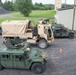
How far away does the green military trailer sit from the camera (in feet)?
34.3

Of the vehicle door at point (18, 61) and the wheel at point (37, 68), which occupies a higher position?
the vehicle door at point (18, 61)

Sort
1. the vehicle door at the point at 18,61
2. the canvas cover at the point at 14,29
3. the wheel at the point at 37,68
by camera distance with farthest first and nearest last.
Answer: the canvas cover at the point at 14,29 < the wheel at the point at 37,68 < the vehicle door at the point at 18,61

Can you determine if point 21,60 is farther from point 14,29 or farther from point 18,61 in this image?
point 14,29

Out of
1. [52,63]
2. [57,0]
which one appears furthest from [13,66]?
[57,0]

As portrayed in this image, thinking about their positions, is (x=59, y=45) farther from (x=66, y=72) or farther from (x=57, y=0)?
(x=57, y=0)

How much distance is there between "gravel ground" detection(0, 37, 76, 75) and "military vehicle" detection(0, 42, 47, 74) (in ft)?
1.26

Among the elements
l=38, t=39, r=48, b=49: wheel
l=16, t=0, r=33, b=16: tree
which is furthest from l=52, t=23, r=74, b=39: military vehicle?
l=16, t=0, r=33, b=16: tree

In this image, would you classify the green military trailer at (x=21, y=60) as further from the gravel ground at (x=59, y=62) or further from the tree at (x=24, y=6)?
the tree at (x=24, y=6)

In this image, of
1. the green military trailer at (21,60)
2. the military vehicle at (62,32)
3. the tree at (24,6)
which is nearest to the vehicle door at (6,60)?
the green military trailer at (21,60)

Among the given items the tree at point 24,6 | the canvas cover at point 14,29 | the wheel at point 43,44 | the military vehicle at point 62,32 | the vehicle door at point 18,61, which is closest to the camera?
the vehicle door at point 18,61

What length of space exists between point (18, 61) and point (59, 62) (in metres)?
3.24

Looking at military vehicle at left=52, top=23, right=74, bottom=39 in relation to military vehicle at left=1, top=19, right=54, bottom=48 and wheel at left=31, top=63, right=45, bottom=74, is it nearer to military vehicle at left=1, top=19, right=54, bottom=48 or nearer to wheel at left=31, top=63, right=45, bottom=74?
military vehicle at left=1, top=19, right=54, bottom=48

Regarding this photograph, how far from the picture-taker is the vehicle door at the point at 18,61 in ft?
34.2

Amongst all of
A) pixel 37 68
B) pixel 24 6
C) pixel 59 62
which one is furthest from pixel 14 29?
pixel 24 6
